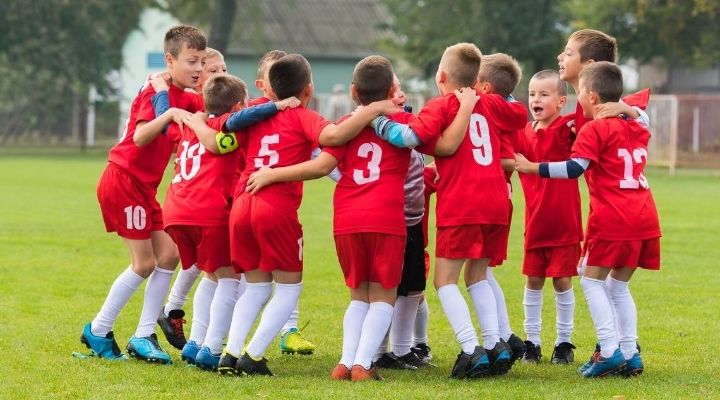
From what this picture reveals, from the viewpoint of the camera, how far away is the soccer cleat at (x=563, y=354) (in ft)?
26.9

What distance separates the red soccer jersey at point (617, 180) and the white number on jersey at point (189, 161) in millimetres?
2168

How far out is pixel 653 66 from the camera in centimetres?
5434

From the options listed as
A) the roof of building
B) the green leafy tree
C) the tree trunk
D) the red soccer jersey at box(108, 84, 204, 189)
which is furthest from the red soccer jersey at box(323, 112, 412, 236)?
the roof of building

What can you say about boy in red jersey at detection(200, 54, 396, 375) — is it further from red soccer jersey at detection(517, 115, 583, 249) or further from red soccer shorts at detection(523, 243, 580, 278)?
red soccer shorts at detection(523, 243, 580, 278)

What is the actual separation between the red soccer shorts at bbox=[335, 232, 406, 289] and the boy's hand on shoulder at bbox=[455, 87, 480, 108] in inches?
32.1

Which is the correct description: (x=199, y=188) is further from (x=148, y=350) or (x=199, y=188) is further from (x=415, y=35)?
(x=415, y=35)

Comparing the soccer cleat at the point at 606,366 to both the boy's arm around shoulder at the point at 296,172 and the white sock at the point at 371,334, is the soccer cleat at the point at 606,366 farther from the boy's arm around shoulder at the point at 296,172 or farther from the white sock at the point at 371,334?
the boy's arm around shoulder at the point at 296,172

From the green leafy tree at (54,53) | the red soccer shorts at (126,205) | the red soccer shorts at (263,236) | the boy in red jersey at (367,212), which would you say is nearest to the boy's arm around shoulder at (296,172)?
the boy in red jersey at (367,212)

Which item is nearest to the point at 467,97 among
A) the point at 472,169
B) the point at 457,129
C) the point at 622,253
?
the point at 457,129

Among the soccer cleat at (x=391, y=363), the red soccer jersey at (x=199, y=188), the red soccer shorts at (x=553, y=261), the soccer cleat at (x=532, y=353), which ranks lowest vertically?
the soccer cleat at (x=391, y=363)

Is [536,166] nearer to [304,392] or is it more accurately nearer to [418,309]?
[418,309]

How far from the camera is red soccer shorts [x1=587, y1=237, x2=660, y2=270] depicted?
750 cm

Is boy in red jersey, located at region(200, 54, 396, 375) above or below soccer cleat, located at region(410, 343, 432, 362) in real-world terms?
above

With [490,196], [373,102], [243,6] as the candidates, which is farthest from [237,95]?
[243,6]
